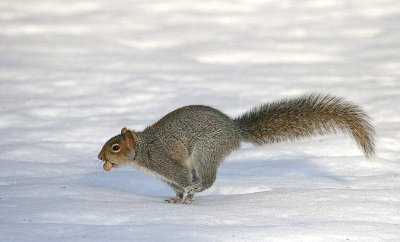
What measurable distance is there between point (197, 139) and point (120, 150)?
1.51ft

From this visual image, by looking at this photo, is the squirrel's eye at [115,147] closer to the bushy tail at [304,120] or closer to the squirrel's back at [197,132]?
the squirrel's back at [197,132]

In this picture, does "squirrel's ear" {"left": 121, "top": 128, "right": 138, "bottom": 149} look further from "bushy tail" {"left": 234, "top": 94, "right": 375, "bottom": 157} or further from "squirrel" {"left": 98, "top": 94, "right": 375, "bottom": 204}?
"bushy tail" {"left": 234, "top": 94, "right": 375, "bottom": 157}

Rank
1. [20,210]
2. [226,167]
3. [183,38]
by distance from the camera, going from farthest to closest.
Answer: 1. [183,38]
2. [226,167]
3. [20,210]

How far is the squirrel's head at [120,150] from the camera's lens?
5.54 metres

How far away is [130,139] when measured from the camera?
5621 millimetres

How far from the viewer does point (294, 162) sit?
7141mm

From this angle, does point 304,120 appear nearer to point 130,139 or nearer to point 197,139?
point 197,139

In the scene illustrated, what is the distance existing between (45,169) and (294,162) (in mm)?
1858

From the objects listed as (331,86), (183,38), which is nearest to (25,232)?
(331,86)

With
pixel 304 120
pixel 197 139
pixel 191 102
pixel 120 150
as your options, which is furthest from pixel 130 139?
pixel 191 102

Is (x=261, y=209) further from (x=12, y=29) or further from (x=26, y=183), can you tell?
(x=12, y=29)

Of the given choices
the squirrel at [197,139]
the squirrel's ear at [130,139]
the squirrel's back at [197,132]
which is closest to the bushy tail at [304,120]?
the squirrel at [197,139]

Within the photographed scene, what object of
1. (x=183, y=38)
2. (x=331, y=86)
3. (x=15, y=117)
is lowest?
(x=15, y=117)

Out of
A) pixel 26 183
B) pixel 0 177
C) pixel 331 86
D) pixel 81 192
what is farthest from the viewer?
pixel 331 86
